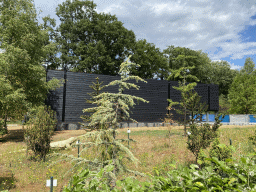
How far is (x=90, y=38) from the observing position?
3328 cm

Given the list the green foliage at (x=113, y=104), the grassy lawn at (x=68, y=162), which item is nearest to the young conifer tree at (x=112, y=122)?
the green foliage at (x=113, y=104)

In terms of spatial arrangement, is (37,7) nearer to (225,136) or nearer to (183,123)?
(183,123)

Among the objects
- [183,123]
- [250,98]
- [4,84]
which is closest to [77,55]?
[4,84]

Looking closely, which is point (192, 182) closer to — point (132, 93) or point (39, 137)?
point (39, 137)

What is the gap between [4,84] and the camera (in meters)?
12.7

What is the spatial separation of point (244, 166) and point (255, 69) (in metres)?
50.0

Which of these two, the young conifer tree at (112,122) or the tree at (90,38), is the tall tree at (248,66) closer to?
the tree at (90,38)

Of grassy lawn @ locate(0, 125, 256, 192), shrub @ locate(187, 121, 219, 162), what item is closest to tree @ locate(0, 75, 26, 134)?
grassy lawn @ locate(0, 125, 256, 192)

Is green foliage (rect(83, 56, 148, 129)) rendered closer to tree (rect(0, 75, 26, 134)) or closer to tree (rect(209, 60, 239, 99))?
tree (rect(0, 75, 26, 134))

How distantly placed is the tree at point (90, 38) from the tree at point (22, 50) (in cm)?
1393

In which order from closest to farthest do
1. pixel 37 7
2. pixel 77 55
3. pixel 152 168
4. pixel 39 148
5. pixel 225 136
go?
pixel 152 168
pixel 39 148
pixel 225 136
pixel 37 7
pixel 77 55

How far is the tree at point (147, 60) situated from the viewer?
37344 mm

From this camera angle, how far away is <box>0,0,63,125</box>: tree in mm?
13875

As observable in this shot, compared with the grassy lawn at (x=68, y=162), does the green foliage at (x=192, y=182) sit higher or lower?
higher
